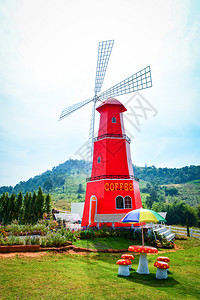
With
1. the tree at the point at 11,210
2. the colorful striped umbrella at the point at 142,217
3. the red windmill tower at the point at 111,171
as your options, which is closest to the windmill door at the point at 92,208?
the red windmill tower at the point at 111,171

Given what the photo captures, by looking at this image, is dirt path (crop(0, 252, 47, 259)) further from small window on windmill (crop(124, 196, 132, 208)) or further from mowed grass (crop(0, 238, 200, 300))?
small window on windmill (crop(124, 196, 132, 208))

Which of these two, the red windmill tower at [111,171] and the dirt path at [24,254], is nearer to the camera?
the dirt path at [24,254]

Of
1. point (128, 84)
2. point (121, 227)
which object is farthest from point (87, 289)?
point (128, 84)

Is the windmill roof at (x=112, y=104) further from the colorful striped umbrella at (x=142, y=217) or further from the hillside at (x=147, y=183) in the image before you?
the hillside at (x=147, y=183)

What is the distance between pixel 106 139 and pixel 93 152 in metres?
2.01

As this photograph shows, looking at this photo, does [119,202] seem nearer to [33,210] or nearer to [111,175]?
[111,175]

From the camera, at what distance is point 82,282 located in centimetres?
536

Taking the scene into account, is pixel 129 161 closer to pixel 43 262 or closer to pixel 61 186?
pixel 43 262

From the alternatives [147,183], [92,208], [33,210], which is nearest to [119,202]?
[92,208]

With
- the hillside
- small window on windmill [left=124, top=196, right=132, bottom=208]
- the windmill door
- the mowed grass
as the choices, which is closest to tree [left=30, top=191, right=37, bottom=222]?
the windmill door

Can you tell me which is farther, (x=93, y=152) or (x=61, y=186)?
(x=61, y=186)

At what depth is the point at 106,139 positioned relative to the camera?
1811 centimetres

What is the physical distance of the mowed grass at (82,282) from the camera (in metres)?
4.59

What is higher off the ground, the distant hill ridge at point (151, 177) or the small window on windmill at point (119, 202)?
the distant hill ridge at point (151, 177)
